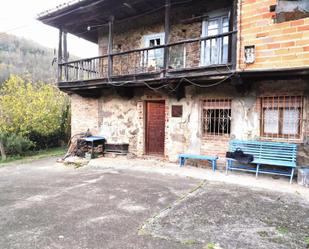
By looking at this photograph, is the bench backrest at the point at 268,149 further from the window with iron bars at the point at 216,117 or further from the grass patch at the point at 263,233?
the grass patch at the point at 263,233

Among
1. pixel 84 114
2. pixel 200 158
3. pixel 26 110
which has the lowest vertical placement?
pixel 200 158

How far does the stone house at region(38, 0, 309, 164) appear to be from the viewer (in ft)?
17.9

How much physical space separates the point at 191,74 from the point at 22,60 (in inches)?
1365

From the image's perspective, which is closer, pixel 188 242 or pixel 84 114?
pixel 188 242

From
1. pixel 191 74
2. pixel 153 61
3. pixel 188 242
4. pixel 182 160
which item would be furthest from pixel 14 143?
pixel 188 242

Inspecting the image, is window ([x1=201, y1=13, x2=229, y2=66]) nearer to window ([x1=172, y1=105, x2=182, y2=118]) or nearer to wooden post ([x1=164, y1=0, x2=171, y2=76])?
wooden post ([x1=164, y1=0, x2=171, y2=76])

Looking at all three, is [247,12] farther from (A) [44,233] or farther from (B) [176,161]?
(A) [44,233]

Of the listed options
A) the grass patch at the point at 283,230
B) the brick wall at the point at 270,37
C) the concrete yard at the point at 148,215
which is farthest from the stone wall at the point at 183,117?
the grass patch at the point at 283,230

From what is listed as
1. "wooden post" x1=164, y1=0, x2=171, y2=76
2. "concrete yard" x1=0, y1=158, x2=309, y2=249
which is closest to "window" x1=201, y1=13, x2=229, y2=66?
"wooden post" x1=164, y1=0, x2=171, y2=76

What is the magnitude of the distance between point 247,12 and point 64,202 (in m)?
5.98

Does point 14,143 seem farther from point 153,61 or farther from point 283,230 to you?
point 283,230

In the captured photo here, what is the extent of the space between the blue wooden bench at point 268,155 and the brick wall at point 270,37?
6.87 ft

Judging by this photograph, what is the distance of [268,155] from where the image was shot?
6.12 meters

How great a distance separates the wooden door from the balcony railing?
4.56 feet
